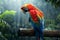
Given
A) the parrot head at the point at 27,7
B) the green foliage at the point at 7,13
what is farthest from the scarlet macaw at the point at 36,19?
the green foliage at the point at 7,13

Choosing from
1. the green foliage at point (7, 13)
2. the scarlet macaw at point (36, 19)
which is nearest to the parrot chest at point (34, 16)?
the scarlet macaw at point (36, 19)

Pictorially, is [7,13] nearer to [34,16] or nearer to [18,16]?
[18,16]

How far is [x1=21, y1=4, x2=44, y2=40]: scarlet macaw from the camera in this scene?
4.81 ft

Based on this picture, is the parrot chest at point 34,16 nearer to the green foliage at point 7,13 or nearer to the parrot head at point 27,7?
the parrot head at point 27,7

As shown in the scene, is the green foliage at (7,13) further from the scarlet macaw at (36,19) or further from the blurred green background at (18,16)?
the scarlet macaw at (36,19)

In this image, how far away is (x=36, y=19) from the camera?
1478mm

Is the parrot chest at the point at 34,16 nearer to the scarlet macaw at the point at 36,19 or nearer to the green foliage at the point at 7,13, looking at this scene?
the scarlet macaw at the point at 36,19

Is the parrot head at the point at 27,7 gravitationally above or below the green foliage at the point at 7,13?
above

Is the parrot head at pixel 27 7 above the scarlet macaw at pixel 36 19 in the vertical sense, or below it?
above

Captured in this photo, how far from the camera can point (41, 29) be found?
4.82ft

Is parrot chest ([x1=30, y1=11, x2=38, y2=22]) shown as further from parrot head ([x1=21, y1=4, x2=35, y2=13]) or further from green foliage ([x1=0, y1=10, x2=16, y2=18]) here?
green foliage ([x1=0, y1=10, x2=16, y2=18])

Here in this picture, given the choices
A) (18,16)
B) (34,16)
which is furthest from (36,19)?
(18,16)

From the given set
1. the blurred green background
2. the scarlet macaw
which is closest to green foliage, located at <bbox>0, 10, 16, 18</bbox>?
the blurred green background

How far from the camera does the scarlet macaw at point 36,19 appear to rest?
4.81 feet
